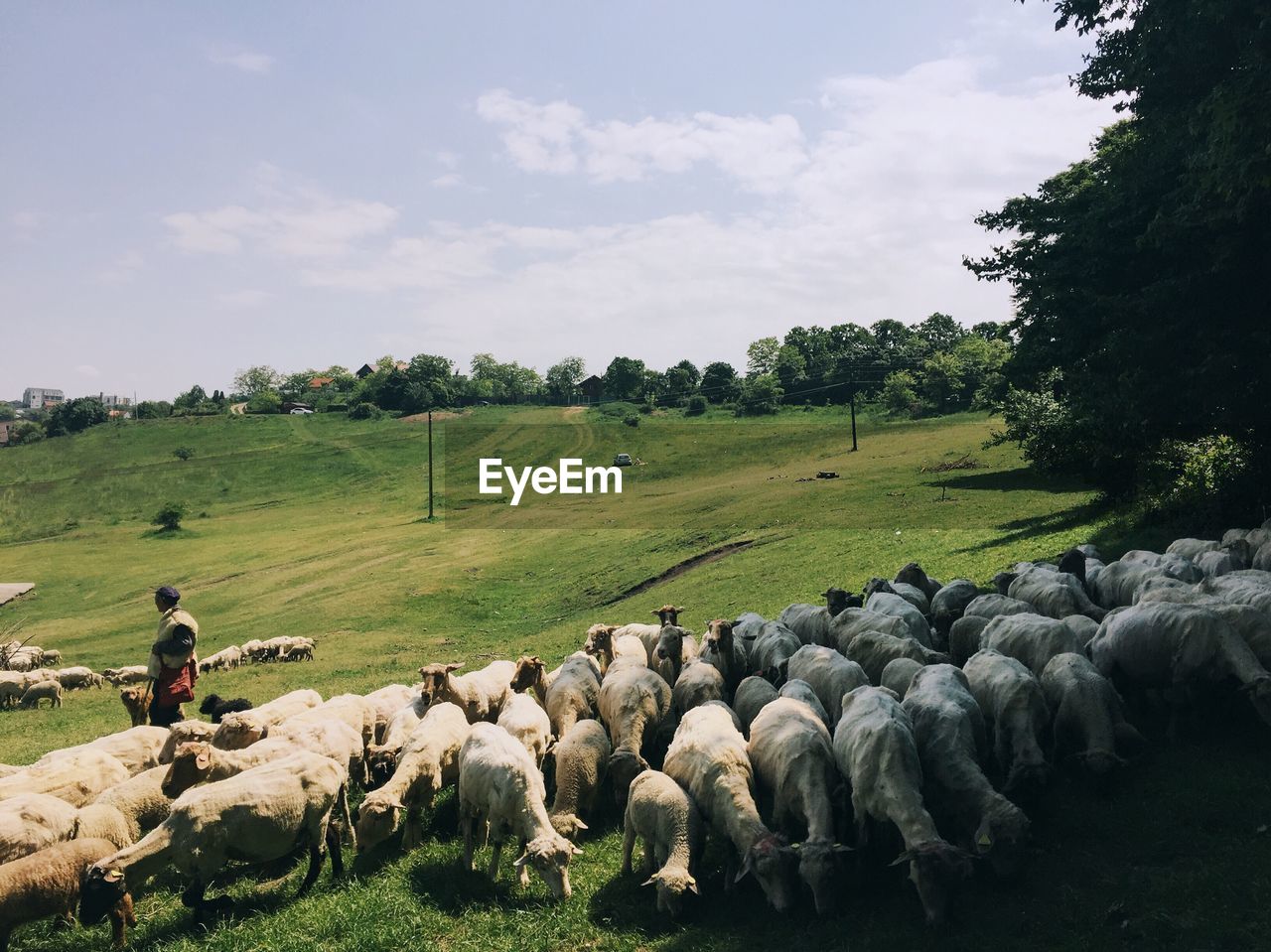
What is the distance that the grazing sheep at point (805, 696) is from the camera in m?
11.8

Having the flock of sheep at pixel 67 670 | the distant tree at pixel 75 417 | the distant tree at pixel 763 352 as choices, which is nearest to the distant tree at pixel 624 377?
the distant tree at pixel 763 352

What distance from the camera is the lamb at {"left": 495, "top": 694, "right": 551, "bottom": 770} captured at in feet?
41.0

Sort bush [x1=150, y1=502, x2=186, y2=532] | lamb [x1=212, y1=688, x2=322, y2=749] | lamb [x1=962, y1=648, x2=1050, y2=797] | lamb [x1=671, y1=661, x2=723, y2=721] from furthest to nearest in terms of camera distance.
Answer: bush [x1=150, y1=502, x2=186, y2=532] < lamb [x1=671, y1=661, x2=723, y2=721] < lamb [x1=212, y1=688, x2=322, y2=749] < lamb [x1=962, y1=648, x2=1050, y2=797]

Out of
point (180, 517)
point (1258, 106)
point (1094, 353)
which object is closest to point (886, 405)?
point (180, 517)

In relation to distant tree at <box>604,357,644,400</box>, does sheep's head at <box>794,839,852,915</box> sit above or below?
below

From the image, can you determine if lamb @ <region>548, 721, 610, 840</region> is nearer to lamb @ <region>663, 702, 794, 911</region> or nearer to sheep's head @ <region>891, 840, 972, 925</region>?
lamb @ <region>663, 702, 794, 911</region>

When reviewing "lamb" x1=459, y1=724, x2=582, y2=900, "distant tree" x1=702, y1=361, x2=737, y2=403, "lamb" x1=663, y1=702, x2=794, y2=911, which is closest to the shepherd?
"lamb" x1=459, y1=724, x2=582, y2=900

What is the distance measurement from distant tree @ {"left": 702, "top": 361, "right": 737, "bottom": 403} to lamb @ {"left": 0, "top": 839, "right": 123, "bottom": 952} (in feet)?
413

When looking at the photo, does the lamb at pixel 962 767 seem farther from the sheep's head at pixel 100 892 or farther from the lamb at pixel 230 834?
the sheep's head at pixel 100 892

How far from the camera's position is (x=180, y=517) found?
83000mm

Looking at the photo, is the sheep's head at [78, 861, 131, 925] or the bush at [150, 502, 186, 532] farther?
the bush at [150, 502, 186, 532]

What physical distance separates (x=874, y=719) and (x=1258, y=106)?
37.6 ft

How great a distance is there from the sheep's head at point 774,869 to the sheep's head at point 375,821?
420 centimetres

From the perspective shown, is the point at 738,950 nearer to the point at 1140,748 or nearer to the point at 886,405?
the point at 1140,748
